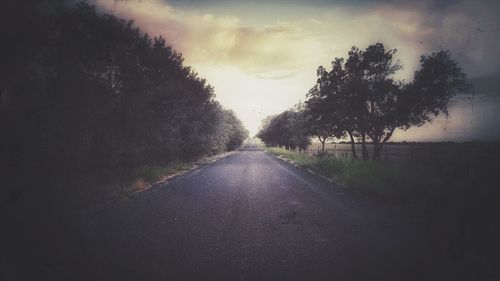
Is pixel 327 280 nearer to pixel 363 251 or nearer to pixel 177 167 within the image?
pixel 363 251

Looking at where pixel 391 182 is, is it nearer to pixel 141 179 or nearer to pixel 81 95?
pixel 141 179

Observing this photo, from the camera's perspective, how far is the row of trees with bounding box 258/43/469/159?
25953 mm

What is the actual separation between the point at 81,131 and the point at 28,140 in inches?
120

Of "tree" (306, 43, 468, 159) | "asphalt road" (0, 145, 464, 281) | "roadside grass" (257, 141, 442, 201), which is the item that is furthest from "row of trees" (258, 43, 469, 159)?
"asphalt road" (0, 145, 464, 281)

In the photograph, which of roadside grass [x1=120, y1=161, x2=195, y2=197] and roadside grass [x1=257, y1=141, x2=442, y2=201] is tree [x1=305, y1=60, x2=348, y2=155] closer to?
roadside grass [x1=257, y1=141, x2=442, y2=201]

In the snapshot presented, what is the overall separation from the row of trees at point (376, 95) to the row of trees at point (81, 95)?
1435 cm

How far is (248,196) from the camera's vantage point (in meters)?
11.5

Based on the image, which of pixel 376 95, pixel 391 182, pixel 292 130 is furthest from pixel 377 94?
pixel 292 130

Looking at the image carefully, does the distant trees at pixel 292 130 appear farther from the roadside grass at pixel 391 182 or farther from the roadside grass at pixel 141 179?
the roadside grass at pixel 141 179

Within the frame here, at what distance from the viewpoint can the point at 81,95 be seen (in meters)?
15.1

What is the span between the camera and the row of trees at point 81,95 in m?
12.4

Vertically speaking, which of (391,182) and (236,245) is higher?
(391,182)

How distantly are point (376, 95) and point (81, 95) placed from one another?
2499 centimetres

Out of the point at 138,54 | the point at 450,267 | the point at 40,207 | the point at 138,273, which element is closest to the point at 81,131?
the point at 40,207
